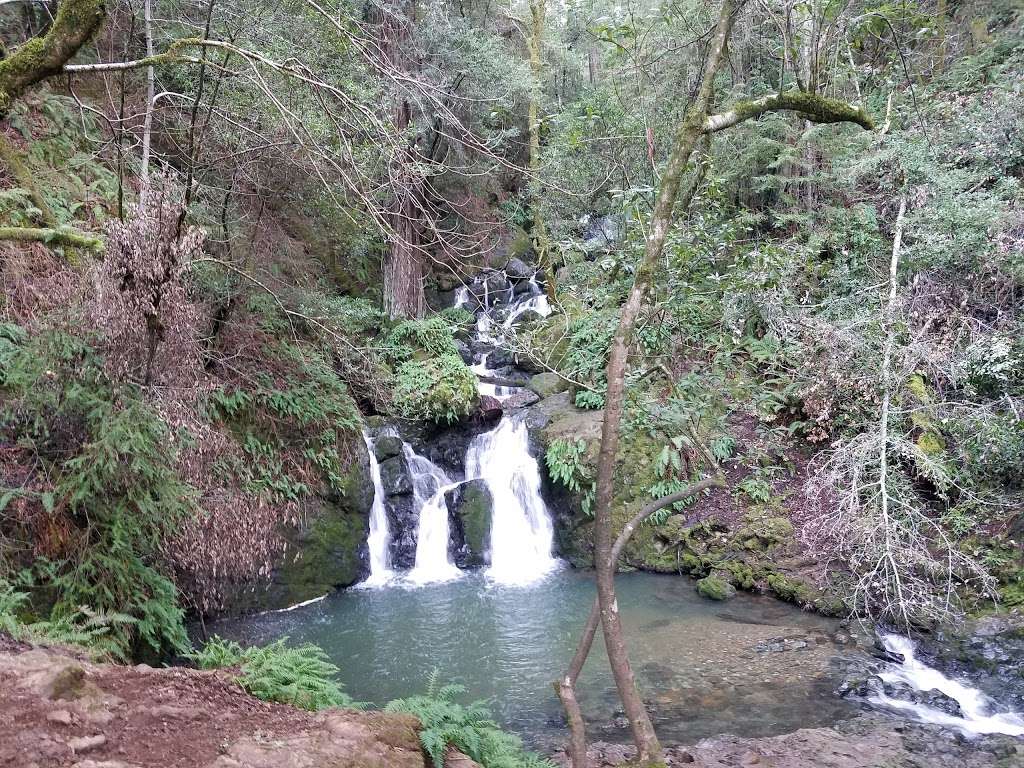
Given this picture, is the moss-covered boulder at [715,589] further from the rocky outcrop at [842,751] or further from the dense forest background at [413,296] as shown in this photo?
the rocky outcrop at [842,751]

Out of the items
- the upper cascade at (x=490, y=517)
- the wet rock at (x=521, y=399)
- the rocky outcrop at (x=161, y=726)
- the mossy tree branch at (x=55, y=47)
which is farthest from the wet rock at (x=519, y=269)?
the rocky outcrop at (x=161, y=726)

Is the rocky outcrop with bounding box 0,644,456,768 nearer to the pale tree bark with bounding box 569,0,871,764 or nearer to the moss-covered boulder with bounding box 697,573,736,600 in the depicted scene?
the pale tree bark with bounding box 569,0,871,764

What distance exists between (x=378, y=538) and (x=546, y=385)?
4.79 m

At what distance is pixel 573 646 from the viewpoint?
827cm

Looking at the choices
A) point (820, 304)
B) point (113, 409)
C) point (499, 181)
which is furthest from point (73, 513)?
point (499, 181)

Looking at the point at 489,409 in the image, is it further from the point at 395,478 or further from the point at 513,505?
the point at 395,478

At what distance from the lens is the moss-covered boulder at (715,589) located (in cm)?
951

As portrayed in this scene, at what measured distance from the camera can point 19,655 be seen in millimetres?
3797

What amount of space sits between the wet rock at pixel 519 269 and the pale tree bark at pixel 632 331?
14.0m

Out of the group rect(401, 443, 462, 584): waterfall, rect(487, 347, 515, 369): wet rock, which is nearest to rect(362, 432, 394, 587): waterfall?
rect(401, 443, 462, 584): waterfall

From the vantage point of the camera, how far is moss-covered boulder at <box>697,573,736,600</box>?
31.2ft

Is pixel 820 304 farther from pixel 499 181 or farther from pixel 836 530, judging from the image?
pixel 499 181

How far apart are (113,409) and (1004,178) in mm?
11882

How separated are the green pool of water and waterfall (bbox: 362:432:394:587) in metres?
0.56
